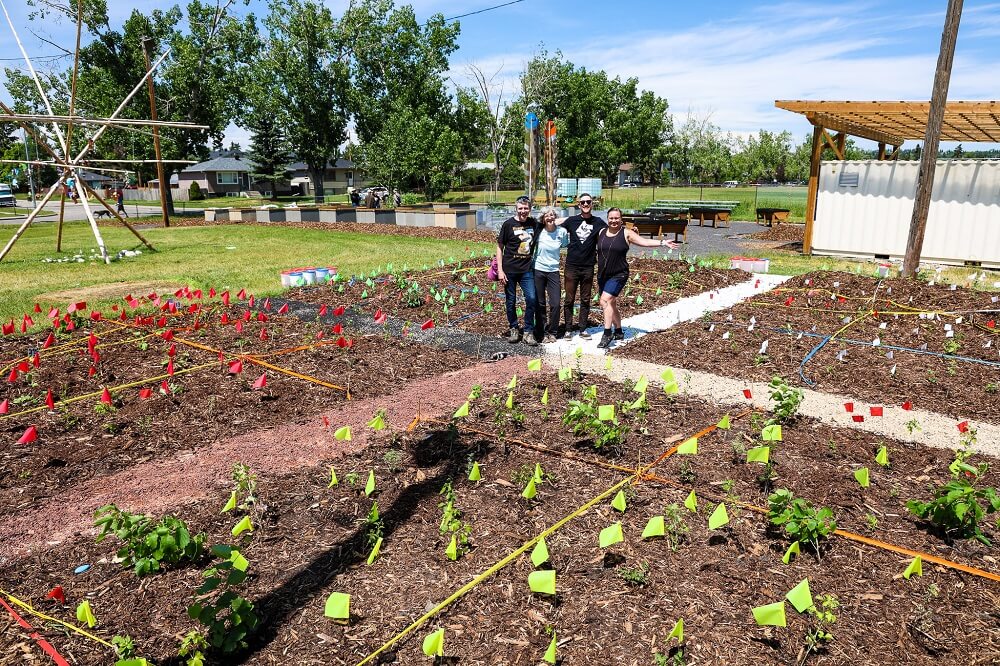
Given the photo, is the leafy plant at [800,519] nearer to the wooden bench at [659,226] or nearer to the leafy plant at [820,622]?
the leafy plant at [820,622]

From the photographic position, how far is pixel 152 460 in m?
4.63

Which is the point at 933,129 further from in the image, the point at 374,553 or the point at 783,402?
the point at 374,553

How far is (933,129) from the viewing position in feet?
36.9

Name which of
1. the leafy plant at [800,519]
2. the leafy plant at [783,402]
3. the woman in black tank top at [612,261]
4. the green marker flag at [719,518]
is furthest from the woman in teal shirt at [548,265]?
the green marker flag at [719,518]

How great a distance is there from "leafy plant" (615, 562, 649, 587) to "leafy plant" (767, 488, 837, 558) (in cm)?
75

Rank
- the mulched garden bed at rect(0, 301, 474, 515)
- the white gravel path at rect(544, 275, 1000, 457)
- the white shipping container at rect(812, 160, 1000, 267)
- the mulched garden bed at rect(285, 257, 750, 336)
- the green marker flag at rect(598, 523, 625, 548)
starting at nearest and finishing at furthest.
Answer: the green marker flag at rect(598, 523, 625, 548) → the mulched garden bed at rect(0, 301, 474, 515) → the white gravel path at rect(544, 275, 1000, 457) → the mulched garden bed at rect(285, 257, 750, 336) → the white shipping container at rect(812, 160, 1000, 267)

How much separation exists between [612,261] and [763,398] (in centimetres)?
244

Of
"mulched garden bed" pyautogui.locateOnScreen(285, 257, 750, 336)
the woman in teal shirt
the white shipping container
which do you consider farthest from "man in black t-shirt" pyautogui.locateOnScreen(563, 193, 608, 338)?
the white shipping container

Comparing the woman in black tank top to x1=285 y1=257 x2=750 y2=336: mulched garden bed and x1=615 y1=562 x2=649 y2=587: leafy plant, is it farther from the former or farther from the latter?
x1=615 y1=562 x2=649 y2=587: leafy plant

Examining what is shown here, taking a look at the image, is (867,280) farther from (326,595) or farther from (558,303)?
(326,595)

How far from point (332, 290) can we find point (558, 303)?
450cm

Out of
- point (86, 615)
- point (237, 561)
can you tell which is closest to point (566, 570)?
point (237, 561)

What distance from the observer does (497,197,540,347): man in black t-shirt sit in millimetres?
7363

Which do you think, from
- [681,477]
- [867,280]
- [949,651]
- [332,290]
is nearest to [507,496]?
[681,477]
